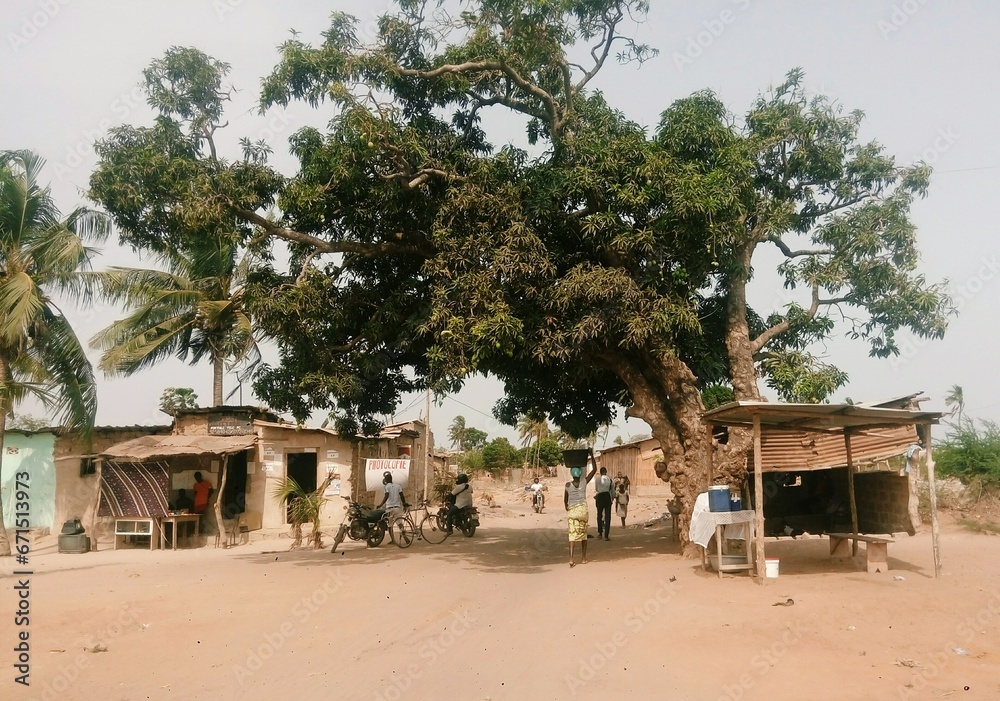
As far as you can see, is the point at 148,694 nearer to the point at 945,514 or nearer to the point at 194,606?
the point at 194,606

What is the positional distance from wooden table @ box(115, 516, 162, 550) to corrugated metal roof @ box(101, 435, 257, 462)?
56.3 inches

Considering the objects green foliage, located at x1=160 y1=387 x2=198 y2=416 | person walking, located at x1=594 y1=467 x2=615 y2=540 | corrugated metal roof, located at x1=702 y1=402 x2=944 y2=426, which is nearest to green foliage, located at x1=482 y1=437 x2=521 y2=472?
green foliage, located at x1=160 y1=387 x2=198 y2=416

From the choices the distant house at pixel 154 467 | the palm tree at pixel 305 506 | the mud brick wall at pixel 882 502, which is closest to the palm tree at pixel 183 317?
the distant house at pixel 154 467

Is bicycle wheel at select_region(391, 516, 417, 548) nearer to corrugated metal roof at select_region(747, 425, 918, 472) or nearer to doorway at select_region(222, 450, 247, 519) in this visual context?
doorway at select_region(222, 450, 247, 519)

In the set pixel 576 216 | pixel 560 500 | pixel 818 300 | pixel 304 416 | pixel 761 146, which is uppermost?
pixel 761 146

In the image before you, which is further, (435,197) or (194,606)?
(435,197)

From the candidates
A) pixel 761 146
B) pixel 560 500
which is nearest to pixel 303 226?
pixel 761 146

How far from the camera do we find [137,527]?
18.9 meters

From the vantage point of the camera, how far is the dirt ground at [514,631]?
21.4 feet

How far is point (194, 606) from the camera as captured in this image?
34.0 feet

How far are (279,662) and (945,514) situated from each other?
60.1 ft

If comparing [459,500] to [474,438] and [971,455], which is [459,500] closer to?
[971,455]

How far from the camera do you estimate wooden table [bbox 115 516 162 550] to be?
18.6m

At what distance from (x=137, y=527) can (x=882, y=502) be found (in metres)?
16.2
